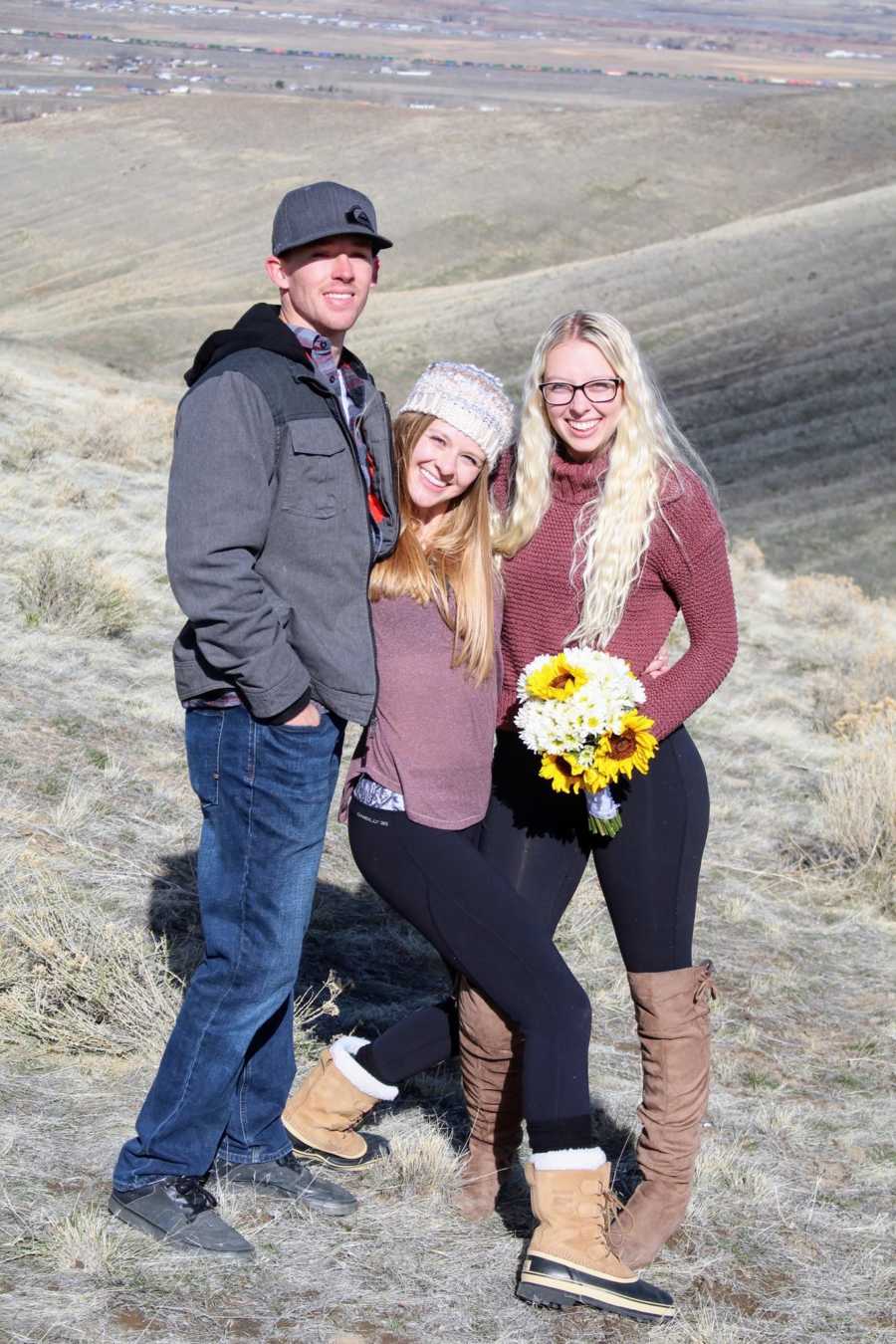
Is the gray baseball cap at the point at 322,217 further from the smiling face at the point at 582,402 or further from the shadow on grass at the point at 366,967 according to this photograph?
the shadow on grass at the point at 366,967

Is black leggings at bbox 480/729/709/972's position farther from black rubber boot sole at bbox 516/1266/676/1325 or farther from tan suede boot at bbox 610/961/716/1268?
black rubber boot sole at bbox 516/1266/676/1325

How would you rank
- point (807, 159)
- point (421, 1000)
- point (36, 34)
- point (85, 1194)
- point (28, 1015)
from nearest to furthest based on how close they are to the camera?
point (85, 1194) < point (28, 1015) < point (421, 1000) < point (807, 159) < point (36, 34)

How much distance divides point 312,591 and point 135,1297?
143 cm

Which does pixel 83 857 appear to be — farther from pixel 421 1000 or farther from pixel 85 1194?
pixel 85 1194

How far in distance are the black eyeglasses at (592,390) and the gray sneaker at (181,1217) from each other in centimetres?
187

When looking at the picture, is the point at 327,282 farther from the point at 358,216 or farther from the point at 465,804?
the point at 465,804

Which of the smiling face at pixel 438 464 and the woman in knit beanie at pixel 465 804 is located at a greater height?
the smiling face at pixel 438 464

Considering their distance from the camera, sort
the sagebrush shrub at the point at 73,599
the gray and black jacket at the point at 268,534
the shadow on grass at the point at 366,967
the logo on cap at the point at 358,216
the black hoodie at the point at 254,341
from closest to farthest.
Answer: the gray and black jacket at the point at 268,534
the black hoodie at the point at 254,341
the logo on cap at the point at 358,216
the shadow on grass at the point at 366,967
the sagebrush shrub at the point at 73,599

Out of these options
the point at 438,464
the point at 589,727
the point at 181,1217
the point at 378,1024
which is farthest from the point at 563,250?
the point at 181,1217

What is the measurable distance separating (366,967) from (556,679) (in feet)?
7.31

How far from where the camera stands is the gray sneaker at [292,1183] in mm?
3367

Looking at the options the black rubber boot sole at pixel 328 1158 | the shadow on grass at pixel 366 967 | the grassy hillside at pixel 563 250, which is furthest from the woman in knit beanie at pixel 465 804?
the grassy hillside at pixel 563 250

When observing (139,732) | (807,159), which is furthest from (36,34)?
(139,732)

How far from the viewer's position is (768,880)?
22.5 feet
